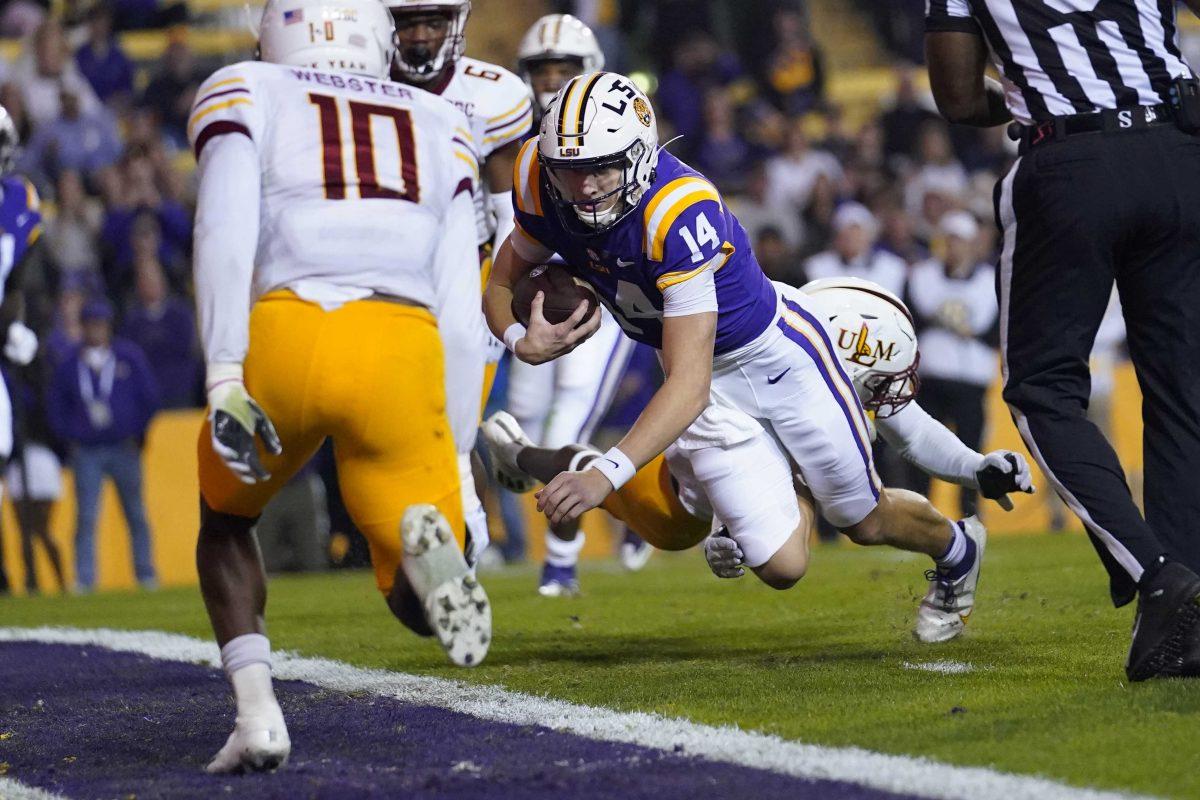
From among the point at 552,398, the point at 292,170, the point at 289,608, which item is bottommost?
the point at 289,608

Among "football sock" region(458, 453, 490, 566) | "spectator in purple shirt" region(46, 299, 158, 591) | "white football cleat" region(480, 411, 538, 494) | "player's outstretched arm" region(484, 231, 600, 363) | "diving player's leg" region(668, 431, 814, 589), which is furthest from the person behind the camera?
"spectator in purple shirt" region(46, 299, 158, 591)

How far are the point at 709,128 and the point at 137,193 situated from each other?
4233 mm

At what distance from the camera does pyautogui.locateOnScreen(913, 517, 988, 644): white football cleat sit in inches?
→ 191

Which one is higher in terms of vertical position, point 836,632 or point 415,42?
point 415,42

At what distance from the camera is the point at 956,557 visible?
4.88m

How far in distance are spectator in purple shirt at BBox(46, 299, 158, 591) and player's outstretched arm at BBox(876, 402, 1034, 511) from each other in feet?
18.2

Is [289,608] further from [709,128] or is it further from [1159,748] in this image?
[709,128]

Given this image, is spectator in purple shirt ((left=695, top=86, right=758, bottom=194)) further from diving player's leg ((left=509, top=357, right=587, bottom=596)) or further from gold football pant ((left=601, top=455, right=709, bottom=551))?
gold football pant ((left=601, top=455, right=709, bottom=551))

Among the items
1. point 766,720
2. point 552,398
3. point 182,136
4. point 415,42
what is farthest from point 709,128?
point 766,720

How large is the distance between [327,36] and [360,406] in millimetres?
827

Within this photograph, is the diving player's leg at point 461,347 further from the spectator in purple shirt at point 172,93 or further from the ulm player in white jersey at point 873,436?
the spectator in purple shirt at point 172,93

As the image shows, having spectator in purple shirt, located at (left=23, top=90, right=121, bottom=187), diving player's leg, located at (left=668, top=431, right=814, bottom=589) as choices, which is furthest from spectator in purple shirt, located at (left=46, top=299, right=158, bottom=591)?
diving player's leg, located at (left=668, top=431, right=814, bottom=589)

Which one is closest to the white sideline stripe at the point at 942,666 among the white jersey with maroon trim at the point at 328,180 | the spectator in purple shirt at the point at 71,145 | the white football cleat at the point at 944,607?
the white football cleat at the point at 944,607

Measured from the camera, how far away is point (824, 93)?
14000mm
